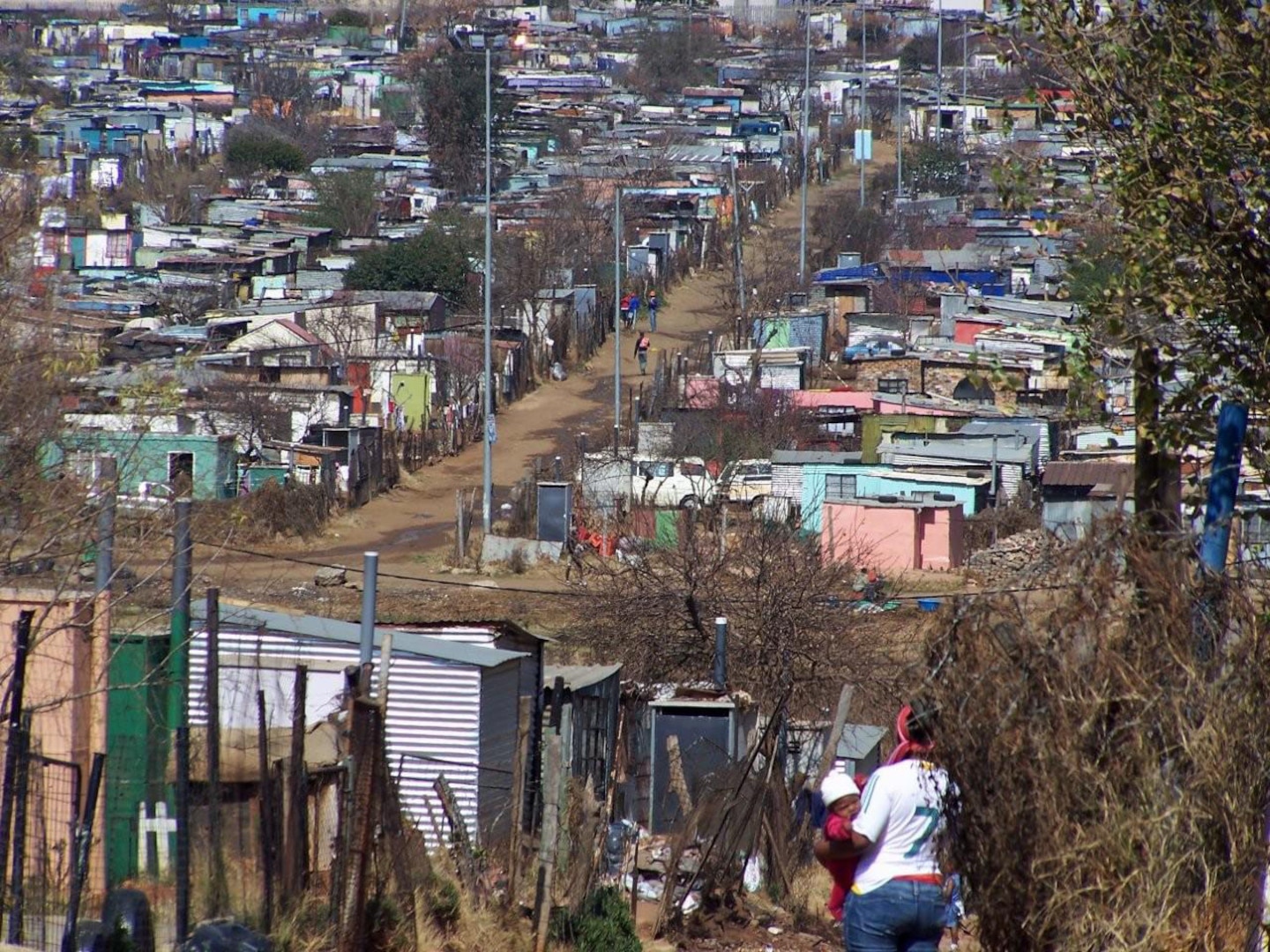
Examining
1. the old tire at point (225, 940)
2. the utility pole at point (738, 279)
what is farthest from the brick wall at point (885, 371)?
the old tire at point (225, 940)

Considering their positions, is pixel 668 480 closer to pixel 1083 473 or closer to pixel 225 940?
pixel 1083 473

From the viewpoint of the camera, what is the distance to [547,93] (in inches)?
3374

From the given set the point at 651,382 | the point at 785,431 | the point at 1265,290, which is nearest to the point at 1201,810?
the point at 1265,290

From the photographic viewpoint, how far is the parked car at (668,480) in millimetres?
27234

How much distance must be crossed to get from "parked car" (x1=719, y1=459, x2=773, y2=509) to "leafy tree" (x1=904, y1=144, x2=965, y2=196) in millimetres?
38898

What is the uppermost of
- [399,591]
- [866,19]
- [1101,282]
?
[866,19]

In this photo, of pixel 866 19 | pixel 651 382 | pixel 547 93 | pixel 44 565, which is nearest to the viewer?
pixel 44 565

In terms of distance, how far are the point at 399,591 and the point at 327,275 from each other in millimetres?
22268

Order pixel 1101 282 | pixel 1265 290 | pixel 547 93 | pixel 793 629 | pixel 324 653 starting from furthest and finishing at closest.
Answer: pixel 547 93 < pixel 793 629 < pixel 324 653 < pixel 1101 282 < pixel 1265 290

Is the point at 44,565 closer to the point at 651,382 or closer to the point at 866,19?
the point at 651,382

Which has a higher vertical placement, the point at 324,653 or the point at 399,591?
the point at 324,653

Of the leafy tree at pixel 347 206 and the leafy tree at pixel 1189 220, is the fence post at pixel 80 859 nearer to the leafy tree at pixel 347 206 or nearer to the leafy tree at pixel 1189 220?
the leafy tree at pixel 1189 220

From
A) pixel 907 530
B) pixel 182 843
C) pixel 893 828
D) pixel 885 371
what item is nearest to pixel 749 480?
pixel 907 530

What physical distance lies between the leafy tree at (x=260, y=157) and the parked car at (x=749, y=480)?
40.7m
